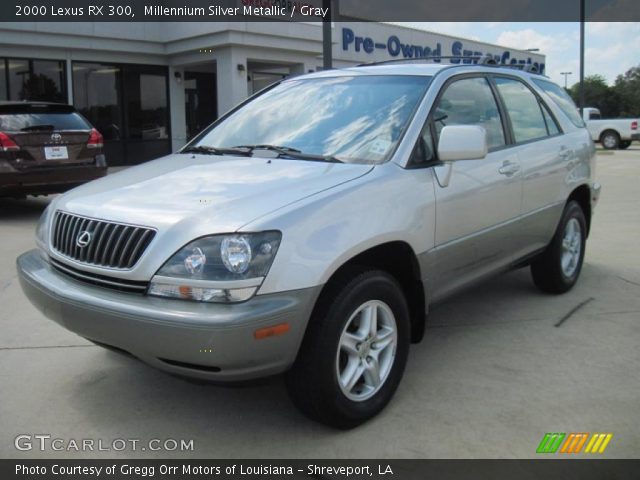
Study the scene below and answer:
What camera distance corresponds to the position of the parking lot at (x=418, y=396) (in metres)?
2.97

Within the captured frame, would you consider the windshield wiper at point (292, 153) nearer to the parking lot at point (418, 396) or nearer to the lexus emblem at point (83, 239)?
the lexus emblem at point (83, 239)

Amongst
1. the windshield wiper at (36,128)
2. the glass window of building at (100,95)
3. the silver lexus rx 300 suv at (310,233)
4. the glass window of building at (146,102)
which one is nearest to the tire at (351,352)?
the silver lexus rx 300 suv at (310,233)

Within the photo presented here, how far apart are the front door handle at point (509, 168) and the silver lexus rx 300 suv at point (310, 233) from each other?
0.01m

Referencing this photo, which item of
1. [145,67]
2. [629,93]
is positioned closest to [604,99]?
[629,93]

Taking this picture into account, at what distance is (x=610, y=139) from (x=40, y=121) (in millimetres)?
26995

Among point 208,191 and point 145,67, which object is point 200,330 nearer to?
point 208,191

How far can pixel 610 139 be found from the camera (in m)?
29.3

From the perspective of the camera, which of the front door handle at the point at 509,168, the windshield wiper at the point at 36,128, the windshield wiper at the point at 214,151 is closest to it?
the windshield wiper at the point at 214,151

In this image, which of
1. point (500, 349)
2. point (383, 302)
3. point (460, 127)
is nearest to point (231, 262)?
point (383, 302)

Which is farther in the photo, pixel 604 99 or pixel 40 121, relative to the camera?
pixel 604 99

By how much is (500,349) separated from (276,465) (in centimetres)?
188

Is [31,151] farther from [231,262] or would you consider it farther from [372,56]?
[372,56]

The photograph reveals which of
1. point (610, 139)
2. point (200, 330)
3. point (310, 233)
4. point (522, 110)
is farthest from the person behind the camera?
point (610, 139)

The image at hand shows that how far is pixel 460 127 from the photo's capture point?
341cm
